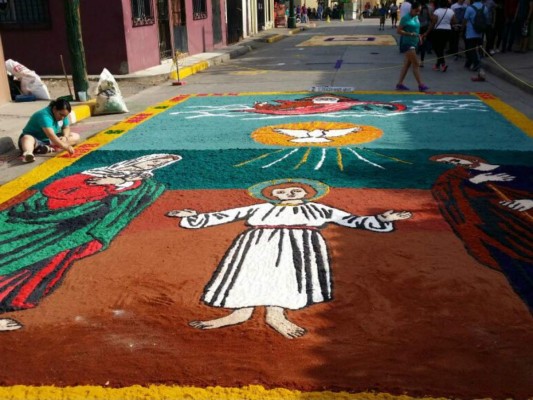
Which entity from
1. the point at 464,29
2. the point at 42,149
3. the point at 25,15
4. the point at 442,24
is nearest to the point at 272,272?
the point at 42,149

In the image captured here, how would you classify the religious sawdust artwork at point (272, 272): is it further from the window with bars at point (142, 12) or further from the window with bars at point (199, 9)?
the window with bars at point (199, 9)

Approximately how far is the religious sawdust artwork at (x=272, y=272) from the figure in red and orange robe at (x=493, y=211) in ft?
0.06

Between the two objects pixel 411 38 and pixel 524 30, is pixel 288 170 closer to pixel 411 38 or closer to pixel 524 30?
pixel 411 38

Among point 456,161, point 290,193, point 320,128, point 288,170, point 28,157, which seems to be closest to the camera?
point 290,193

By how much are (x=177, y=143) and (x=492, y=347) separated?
5.25 metres

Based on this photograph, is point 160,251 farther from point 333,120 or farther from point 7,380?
point 333,120

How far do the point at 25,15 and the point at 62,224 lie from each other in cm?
1215

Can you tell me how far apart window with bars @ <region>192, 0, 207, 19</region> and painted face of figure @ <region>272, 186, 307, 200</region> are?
55.2 feet

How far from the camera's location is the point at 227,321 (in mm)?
3221

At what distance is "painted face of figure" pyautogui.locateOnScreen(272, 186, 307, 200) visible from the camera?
5.18 metres

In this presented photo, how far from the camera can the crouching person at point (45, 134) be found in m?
6.87

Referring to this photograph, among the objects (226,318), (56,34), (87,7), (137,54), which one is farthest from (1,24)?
(226,318)

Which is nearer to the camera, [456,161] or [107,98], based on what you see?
[456,161]

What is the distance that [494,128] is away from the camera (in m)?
7.89
